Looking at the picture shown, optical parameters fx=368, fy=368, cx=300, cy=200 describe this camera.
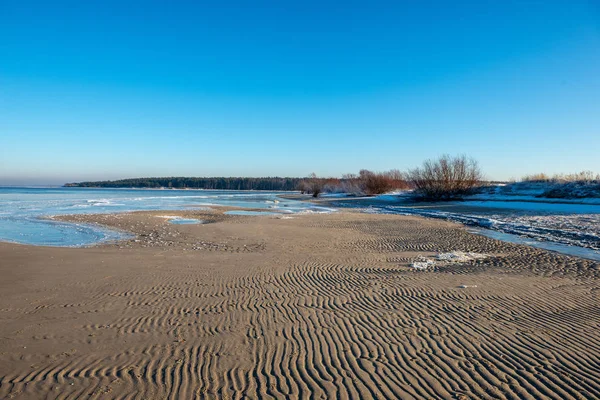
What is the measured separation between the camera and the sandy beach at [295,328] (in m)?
4.61

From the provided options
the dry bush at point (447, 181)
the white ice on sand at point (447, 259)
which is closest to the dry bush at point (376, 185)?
the dry bush at point (447, 181)

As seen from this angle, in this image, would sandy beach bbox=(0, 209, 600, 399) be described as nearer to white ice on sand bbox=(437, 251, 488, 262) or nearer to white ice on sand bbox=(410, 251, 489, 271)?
white ice on sand bbox=(410, 251, 489, 271)

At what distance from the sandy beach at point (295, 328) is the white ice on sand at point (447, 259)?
30 cm

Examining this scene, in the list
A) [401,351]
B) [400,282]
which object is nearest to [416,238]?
[400,282]

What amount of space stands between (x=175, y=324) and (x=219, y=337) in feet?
3.61

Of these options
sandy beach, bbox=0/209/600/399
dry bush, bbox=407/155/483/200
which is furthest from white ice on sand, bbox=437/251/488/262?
dry bush, bbox=407/155/483/200

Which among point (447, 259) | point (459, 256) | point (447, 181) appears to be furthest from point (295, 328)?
point (447, 181)

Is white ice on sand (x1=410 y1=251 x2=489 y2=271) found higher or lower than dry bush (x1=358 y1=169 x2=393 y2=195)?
lower

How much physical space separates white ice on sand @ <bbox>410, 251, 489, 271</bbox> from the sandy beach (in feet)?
0.99

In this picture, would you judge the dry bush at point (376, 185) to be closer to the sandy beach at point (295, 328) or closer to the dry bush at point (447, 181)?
the dry bush at point (447, 181)

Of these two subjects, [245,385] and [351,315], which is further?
[351,315]

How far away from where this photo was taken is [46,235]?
1898cm

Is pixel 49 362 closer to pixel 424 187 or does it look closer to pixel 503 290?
pixel 503 290

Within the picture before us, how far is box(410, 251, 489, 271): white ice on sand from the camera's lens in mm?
11885
